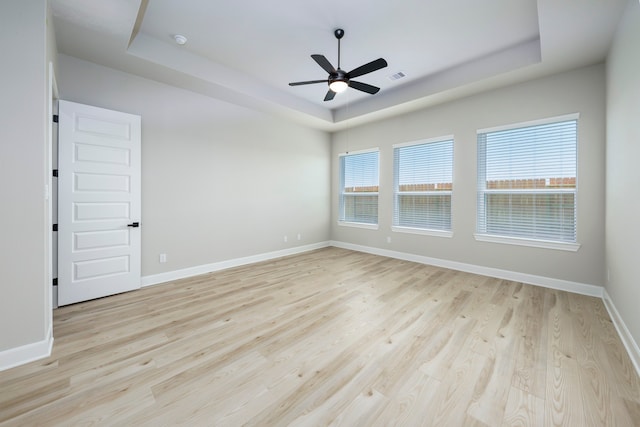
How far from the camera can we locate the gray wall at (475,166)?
3.32 m

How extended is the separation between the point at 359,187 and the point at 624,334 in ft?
15.1

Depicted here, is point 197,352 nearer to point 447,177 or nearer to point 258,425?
point 258,425

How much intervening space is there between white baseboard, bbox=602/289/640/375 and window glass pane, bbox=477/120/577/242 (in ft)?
3.36

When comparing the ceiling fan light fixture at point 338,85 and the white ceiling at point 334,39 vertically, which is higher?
the white ceiling at point 334,39

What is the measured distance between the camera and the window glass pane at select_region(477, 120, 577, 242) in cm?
356

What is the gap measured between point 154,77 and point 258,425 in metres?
4.29

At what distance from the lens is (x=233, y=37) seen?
318 centimetres

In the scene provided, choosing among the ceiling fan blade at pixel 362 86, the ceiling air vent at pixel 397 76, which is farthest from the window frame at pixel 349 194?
the ceiling fan blade at pixel 362 86

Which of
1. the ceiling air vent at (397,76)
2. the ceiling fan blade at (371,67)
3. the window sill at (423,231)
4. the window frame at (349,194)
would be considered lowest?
the window sill at (423,231)

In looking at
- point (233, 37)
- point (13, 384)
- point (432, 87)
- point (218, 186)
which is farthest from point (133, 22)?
point (432, 87)

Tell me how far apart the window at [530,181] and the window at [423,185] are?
558 mm

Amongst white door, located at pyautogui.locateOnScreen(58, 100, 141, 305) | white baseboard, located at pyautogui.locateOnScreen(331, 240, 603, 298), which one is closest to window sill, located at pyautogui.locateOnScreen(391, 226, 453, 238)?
white baseboard, located at pyautogui.locateOnScreen(331, 240, 603, 298)

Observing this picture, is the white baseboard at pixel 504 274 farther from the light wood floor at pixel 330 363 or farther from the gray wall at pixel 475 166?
the light wood floor at pixel 330 363

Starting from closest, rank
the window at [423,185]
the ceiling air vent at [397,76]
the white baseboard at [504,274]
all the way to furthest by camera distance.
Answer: the white baseboard at [504,274], the ceiling air vent at [397,76], the window at [423,185]
